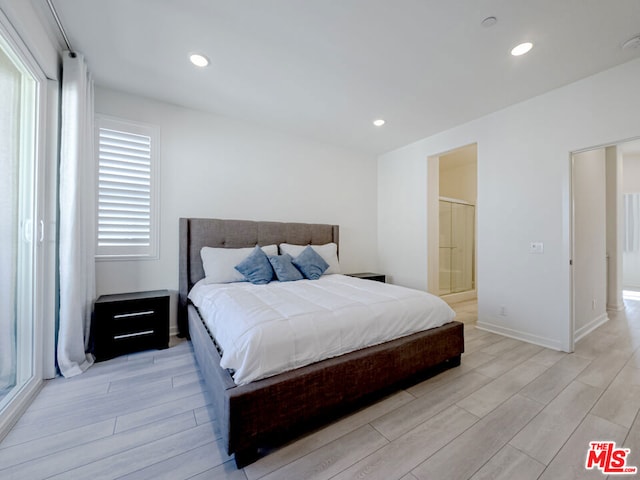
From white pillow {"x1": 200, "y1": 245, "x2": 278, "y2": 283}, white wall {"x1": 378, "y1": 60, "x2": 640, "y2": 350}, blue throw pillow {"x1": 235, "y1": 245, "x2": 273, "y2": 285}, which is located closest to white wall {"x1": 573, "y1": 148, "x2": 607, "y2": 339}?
white wall {"x1": 378, "y1": 60, "x2": 640, "y2": 350}

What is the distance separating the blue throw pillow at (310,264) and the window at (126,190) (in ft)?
5.44

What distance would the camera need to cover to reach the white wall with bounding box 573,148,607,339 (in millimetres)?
3000

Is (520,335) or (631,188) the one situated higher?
(631,188)

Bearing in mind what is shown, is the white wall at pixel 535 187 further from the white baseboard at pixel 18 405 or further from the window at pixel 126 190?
the white baseboard at pixel 18 405

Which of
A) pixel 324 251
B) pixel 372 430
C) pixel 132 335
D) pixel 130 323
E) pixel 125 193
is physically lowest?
pixel 372 430

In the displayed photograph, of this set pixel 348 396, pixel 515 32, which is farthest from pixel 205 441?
pixel 515 32

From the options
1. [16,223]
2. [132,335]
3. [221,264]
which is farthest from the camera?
[221,264]

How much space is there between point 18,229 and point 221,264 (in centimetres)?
153

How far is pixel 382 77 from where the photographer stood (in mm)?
2512

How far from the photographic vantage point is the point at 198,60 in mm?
2283

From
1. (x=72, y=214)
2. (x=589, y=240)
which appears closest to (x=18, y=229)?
(x=72, y=214)

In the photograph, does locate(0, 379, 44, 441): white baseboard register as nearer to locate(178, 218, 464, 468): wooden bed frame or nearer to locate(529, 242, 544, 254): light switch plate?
locate(178, 218, 464, 468): wooden bed frame

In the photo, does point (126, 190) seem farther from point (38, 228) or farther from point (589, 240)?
point (589, 240)

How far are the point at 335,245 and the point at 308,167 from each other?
1.30 m
